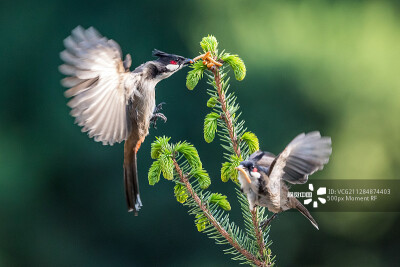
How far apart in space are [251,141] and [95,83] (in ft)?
1.40

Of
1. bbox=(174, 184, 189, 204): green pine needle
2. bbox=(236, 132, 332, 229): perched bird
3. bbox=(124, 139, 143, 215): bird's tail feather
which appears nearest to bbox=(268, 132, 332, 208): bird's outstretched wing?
bbox=(236, 132, 332, 229): perched bird

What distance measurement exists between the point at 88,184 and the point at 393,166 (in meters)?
1.90

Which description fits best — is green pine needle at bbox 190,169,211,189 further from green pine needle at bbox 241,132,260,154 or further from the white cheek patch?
the white cheek patch

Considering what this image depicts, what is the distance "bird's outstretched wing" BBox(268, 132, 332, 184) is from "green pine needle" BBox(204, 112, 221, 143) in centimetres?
17

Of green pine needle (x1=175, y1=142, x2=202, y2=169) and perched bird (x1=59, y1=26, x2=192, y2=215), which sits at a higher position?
perched bird (x1=59, y1=26, x2=192, y2=215)

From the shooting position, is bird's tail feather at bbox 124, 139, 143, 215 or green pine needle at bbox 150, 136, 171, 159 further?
bird's tail feather at bbox 124, 139, 143, 215

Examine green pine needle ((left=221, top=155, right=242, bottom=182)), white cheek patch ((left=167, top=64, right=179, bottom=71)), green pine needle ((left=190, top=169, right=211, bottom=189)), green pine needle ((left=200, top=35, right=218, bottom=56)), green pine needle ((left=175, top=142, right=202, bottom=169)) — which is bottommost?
green pine needle ((left=190, top=169, right=211, bottom=189))

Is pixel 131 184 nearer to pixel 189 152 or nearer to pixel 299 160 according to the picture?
pixel 189 152

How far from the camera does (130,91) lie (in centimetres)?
172

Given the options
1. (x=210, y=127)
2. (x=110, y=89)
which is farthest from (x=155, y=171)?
(x=110, y=89)

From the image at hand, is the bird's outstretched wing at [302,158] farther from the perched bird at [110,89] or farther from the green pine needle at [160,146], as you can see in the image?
the perched bird at [110,89]

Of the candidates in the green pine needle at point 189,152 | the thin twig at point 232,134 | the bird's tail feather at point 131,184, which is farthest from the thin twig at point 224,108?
the bird's tail feather at point 131,184

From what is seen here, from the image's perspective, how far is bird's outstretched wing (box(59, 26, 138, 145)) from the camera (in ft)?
5.03

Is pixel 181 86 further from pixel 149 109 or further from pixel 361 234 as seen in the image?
pixel 149 109
